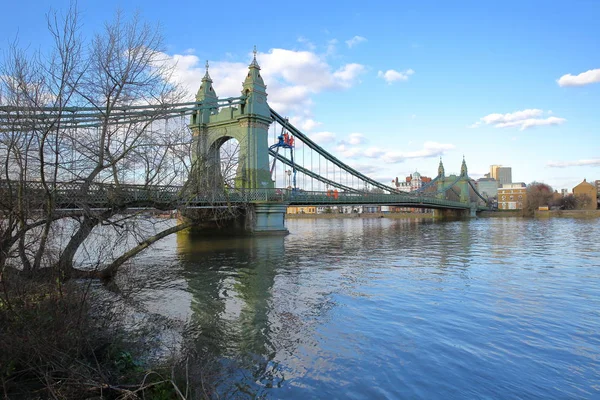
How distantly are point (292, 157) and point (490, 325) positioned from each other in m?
28.5

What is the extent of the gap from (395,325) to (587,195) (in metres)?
95.0

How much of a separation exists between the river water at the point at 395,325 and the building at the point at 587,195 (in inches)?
3114

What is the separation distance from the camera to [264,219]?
29328 mm

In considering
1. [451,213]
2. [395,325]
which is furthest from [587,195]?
[395,325]

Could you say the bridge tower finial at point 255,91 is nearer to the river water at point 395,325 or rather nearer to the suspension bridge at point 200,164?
the suspension bridge at point 200,164

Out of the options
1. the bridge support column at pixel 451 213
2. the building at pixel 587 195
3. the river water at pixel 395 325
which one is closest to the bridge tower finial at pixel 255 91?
the river water at pixel 395 325

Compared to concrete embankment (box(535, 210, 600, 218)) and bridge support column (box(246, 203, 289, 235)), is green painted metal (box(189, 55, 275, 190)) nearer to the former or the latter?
bridge support column (box(246, 203, 289, 235))

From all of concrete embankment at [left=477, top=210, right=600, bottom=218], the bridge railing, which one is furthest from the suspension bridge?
concrete embankment at [left=477, top=210, right=600, bottom=218]

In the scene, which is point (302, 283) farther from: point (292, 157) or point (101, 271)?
point (292, 157)

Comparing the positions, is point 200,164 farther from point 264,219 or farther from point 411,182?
point 411,182

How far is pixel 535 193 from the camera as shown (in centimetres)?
7944

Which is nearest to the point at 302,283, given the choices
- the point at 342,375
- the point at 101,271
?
the point at 101,271

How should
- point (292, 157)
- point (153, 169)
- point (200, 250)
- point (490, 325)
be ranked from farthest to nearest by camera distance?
point (292, 157) < point (200, 250) < point (153, 169) < point (490, 325)

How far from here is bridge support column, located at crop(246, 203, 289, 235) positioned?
28781 mm
